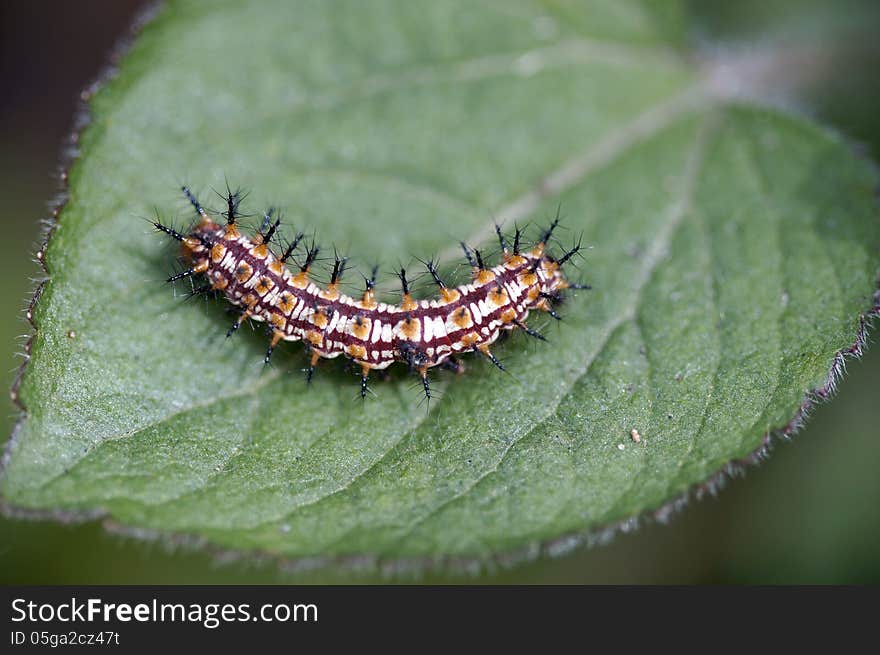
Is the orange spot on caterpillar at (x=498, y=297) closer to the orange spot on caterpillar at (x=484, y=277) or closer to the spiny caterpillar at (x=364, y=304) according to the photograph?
the spiny caterpillar at (x=364, y=304)

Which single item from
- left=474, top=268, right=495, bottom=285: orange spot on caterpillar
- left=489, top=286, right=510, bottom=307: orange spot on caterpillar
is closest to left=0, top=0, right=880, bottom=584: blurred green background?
left=489, top=286, right=510, bottom=307: orange spot on caterpillar

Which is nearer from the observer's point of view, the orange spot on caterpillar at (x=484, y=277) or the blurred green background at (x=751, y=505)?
the orange spot on caterpillar at (x=484, y=277)

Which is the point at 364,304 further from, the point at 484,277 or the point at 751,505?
the point at 751,505

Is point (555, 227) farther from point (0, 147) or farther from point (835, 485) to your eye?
point (0, 147)

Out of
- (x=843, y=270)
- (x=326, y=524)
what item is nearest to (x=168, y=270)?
(x=326, y=524)

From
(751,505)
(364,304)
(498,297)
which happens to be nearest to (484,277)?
(498,297)

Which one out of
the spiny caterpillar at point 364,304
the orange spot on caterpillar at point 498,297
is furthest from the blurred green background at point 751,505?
the orange spot on caterpillar at point 498,297
